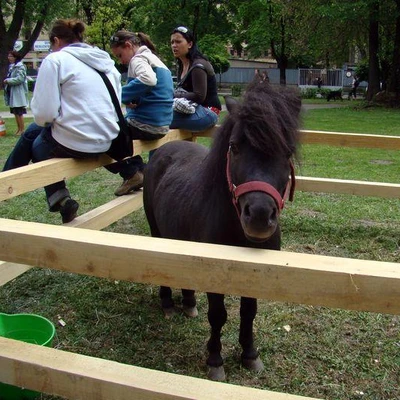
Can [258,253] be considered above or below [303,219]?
above

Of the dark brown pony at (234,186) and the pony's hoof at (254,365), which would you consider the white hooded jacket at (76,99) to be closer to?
the dark brown pony at (234,186)

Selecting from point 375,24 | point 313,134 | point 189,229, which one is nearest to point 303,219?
point 313,134

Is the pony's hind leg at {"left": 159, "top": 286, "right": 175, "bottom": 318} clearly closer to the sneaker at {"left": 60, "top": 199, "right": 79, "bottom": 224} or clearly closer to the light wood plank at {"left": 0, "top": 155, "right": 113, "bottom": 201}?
the sneaker at {"left": 60, "top": 199, "right": 79, "bottom": 224}

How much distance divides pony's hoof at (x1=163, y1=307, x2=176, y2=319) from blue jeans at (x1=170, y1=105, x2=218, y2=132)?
2398 mm

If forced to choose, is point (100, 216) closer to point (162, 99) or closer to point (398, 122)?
Result: point (162, 99)

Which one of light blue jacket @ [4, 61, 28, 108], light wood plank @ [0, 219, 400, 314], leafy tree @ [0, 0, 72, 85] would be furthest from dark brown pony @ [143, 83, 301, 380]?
leafy tree @ [0, 0, 72, 85]

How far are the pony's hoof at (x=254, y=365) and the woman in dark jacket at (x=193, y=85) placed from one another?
3075 millimetres

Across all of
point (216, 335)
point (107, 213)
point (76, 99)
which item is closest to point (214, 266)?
point (216, 335)

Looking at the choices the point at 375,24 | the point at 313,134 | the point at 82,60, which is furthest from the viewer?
the point at 375,24

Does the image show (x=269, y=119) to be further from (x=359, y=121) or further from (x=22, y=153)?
(x=359, y=121)

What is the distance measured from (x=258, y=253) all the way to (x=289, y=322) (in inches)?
87.0

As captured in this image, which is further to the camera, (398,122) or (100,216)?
(398,122)

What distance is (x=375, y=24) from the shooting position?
2339 centimetres

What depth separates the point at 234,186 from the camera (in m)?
2.44
